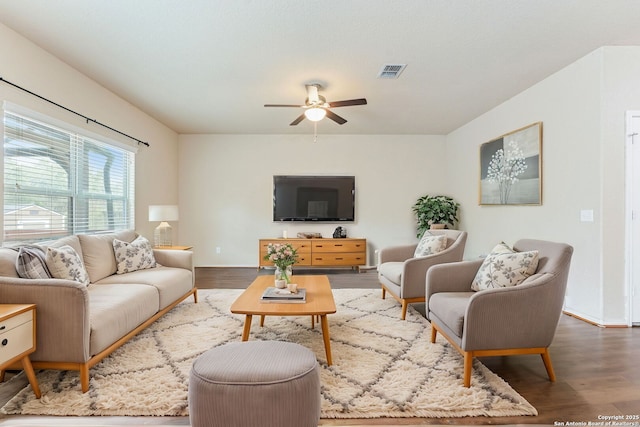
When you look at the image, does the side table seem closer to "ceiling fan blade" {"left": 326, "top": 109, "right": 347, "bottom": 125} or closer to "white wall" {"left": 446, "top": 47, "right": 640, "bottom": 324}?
"ceiling fan blade" {"left": 326, "top": 109, "right": 347, "bottom": 125}

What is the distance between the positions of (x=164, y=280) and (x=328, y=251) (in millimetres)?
3059

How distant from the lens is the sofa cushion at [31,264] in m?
2.10

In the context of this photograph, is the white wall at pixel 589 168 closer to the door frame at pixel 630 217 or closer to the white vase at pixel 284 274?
the door frame at pixel 630 217

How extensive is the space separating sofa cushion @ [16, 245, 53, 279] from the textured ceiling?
1764mm

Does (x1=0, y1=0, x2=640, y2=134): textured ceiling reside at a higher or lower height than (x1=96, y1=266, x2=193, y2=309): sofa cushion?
higher

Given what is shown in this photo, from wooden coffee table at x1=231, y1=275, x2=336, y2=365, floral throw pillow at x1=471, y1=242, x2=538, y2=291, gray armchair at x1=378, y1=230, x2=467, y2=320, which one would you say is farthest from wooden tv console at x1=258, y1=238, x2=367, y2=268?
floral throw pillow at x1=471, y1=242, x2=538, y2=291

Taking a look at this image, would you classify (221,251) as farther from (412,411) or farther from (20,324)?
(412,411)

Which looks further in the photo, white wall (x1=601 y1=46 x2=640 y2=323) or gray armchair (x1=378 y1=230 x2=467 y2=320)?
gray armchair (x1=378 y1=230 x2=467 y2=320)

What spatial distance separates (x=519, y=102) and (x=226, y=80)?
11.8ft

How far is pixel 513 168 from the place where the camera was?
411 centimetres

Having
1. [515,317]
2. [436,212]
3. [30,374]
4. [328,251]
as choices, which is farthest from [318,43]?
[436,212]

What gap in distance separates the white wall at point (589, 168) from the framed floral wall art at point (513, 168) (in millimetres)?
108

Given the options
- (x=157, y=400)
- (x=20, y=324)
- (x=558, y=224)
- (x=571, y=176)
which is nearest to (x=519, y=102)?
(x=571, y=176)

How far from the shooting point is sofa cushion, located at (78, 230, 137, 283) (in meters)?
2.91
